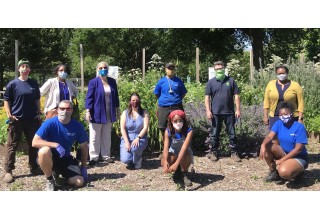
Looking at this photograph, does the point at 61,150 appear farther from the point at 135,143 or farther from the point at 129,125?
the point at 129,125

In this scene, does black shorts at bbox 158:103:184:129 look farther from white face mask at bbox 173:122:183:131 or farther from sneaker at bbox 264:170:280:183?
sneaker at bbox 264:170:280:183

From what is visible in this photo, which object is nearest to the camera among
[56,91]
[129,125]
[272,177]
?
[272,177]

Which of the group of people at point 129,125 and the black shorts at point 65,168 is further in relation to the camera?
the black shorts at point 65,168

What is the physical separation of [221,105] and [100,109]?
6.65ft

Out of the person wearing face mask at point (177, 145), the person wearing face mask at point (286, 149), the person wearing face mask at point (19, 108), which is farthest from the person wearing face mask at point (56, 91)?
the person wearing face mask at point (286, 149)

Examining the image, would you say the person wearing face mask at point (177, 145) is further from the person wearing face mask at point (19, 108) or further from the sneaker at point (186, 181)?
the person wearing face mask at point (19, 108)

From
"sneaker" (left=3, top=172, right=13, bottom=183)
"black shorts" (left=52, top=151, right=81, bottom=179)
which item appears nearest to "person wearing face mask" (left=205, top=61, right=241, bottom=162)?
"black shorts" (left=52, top=151, right=81, bottom=179)

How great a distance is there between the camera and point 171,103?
6.85 m

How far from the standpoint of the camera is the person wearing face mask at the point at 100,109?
6.82 meters

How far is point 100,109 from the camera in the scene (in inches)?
269

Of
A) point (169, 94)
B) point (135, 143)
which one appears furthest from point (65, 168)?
point (169, 94)

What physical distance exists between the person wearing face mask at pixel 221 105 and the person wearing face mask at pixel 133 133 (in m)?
1.16

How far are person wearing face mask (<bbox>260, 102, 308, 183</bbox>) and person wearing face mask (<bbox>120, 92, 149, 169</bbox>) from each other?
2.01 metres

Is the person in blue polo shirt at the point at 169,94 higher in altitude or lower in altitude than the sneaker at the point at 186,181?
higher
